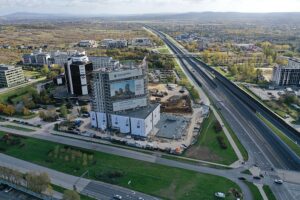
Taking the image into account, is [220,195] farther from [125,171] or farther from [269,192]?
[125,171]

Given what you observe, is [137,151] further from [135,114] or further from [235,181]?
[235,181]

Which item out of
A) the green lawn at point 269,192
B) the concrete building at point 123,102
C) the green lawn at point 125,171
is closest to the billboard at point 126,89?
the concrete building at point 123,102

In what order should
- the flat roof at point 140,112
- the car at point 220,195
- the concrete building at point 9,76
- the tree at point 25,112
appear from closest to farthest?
1. the car at point 220,195
2. the flat roof at point 140,112
3. the tree at point 25,112
4. the concrete building at point 9,76

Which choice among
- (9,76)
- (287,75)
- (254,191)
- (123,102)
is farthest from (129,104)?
(287,75)

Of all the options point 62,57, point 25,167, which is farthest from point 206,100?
point 62,57

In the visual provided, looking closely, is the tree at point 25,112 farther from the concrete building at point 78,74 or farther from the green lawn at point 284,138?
the green lawn at point 284,138

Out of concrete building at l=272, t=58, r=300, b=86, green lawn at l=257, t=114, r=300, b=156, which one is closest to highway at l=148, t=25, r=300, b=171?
green lawn at l=257, t=114, r=300, b=156

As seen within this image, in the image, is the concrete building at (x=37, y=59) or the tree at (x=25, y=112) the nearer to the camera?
the tree at (x=25, y=112)
